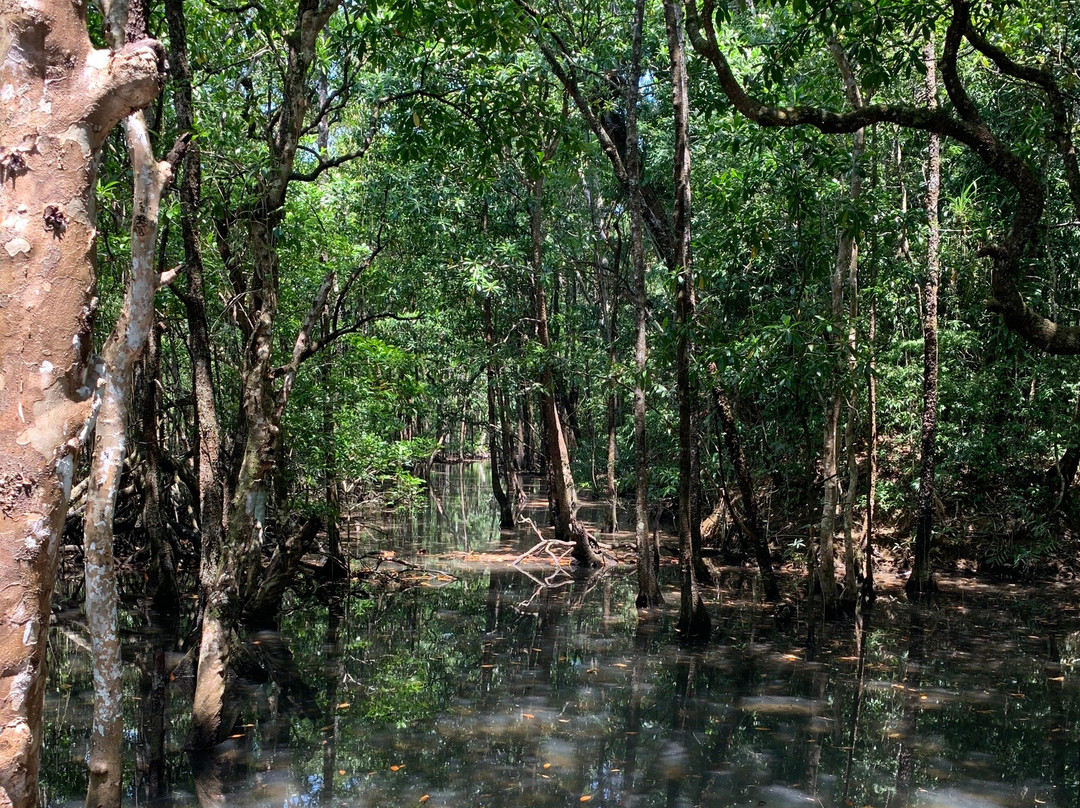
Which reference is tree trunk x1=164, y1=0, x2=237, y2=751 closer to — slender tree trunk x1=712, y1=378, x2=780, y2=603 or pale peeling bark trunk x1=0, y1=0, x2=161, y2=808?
pale peeling bark trunk x1=0, y1=0, x2=161, y2=808

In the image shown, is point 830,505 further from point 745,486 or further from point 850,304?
point 850,304

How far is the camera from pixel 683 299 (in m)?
9.47

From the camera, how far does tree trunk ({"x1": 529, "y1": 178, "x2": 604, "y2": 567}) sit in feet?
49.3

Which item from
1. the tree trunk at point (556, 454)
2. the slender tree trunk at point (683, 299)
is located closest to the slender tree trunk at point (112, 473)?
the slender tree trunk at point (683, 299)

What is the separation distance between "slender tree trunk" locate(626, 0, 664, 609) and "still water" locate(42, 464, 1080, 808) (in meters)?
0.67

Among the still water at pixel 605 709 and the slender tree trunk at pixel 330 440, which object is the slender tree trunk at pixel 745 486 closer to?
the still water at pixel 605 709

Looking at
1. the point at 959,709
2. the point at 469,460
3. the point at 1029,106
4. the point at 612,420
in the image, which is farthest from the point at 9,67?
the point at 469,460

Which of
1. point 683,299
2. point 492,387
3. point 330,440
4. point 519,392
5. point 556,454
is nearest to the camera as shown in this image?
point 683,299

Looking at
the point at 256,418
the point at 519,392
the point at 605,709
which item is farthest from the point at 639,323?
the point at 256,418

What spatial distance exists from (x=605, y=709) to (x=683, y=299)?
4486 millimetres

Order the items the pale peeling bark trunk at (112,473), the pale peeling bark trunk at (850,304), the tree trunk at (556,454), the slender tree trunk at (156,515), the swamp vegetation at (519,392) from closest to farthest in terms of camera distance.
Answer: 1. the pale peeling bark trunk at (112,473)
2. the swamp vegetation at (519,392)
3. the pale peeling bark trunk at (850,304)
4. the slender tree trunk at (156,515)
5. the tree trunk at (556,454)

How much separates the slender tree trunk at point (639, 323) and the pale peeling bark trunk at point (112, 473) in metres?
7.53

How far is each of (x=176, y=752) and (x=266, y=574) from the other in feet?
12.2

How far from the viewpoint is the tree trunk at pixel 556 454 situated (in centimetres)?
1504
